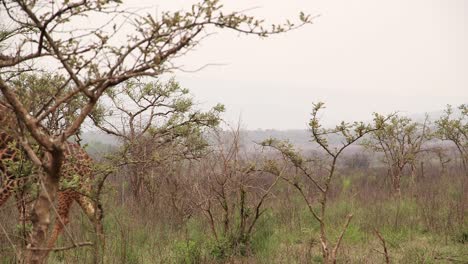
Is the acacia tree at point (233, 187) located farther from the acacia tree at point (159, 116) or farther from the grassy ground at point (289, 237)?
the acacia tree at point (159, 116)

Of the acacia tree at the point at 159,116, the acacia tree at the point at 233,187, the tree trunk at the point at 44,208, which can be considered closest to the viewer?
the tree trunk at the point at 44,208

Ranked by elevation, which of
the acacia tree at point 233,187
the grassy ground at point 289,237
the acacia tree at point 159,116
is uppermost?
the acacia tree at point 159,116

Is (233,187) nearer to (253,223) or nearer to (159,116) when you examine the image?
(253,223)

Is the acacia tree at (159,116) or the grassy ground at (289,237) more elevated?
the acacia tree at (159,116)

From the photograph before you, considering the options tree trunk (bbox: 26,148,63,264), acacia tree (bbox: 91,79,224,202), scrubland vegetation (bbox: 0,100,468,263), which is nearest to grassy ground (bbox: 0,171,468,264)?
A: scrubland vegetation (bbox: 0,100,468,263)

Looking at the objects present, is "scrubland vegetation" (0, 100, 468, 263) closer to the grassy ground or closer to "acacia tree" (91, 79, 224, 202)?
the grassy ground

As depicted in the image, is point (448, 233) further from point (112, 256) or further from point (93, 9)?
point (93, 9)

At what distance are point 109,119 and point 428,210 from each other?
7900 mm

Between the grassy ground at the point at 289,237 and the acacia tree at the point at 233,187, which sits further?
the acacia tree at the point at 233,187

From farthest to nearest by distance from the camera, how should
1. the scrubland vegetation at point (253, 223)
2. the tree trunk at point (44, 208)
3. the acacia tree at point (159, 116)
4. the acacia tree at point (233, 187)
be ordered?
the acacia tree at point (159, 116) → the acacia tree at point (233, 187) → the scrubland vegetation at point (253, 223) → the tree trunk at point (44, 208)

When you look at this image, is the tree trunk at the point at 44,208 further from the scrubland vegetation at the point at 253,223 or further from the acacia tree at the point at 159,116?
the acacia tree at the point at 159,116

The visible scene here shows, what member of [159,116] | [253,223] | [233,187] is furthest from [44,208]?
[159,116]

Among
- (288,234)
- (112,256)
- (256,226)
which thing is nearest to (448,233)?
(288,234)

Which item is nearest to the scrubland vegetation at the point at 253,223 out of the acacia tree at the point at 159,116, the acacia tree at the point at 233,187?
the acacia tree at the point at 233,187
